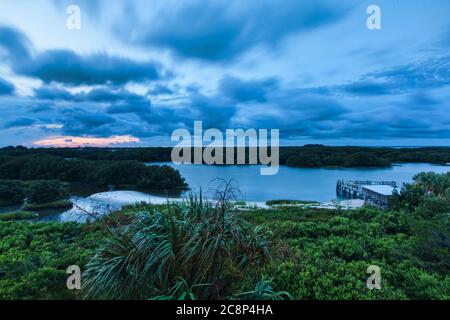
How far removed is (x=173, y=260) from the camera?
103 inches

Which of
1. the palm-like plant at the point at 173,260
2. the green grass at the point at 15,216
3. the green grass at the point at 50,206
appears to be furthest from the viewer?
the green grass at the point at 50,206

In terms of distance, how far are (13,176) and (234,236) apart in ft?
126

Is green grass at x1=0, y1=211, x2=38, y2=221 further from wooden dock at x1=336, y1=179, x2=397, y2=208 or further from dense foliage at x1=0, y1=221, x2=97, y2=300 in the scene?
wooden dock at x1=336, y1=179, x2=397, y2=208

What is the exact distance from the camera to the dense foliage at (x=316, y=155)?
39287mm

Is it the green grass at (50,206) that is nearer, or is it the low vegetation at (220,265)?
the low vegetation at (220,265)

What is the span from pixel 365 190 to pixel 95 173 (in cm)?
2987

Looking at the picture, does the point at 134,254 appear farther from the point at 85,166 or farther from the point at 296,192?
the point at 85,166

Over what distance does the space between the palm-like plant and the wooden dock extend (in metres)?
17.4

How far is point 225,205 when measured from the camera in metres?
3.26

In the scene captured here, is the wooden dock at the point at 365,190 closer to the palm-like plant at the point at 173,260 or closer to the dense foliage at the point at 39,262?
the palm-like plant at the point at 173,260

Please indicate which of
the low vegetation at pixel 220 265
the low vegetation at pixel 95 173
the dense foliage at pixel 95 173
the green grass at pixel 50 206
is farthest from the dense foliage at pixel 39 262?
the low vegetation at pixel 95 173

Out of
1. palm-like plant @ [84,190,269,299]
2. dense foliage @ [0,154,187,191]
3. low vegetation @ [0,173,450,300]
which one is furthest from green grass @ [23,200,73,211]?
palm-like plant @ [84,190,269,299]

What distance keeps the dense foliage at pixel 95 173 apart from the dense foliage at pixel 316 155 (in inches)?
94.9

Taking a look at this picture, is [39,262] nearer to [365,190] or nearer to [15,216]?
[15,216]
